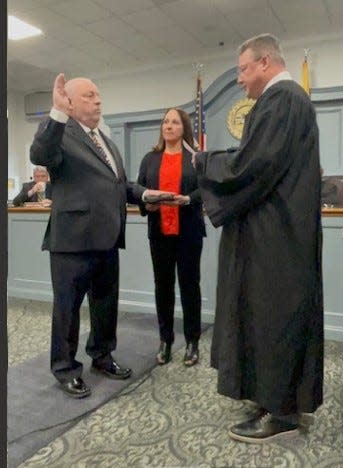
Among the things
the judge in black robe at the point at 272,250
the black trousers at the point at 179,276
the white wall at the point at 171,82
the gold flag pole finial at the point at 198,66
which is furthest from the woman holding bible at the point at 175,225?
the gold flag pole finial at the point at 198,66

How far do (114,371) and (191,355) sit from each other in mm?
438

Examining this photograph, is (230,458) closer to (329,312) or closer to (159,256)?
(159,256)

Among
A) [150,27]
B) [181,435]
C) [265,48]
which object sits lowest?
[181,435]

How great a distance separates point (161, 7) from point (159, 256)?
3.39m

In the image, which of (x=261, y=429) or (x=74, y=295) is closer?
(x=261, y=429)

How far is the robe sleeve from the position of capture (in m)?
1.46

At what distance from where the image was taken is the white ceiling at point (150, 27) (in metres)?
4.55

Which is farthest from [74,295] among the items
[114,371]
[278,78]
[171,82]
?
[171,82]

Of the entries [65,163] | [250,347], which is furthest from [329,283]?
[65,163]

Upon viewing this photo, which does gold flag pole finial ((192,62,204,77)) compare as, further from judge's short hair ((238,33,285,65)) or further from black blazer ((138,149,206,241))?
judge's short hair ((238,33,285,65))

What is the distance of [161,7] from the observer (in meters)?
4.56

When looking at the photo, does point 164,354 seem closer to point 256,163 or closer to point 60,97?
point 256,163

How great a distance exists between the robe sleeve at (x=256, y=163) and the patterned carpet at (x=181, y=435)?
32.4 inches

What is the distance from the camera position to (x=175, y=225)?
225cm
